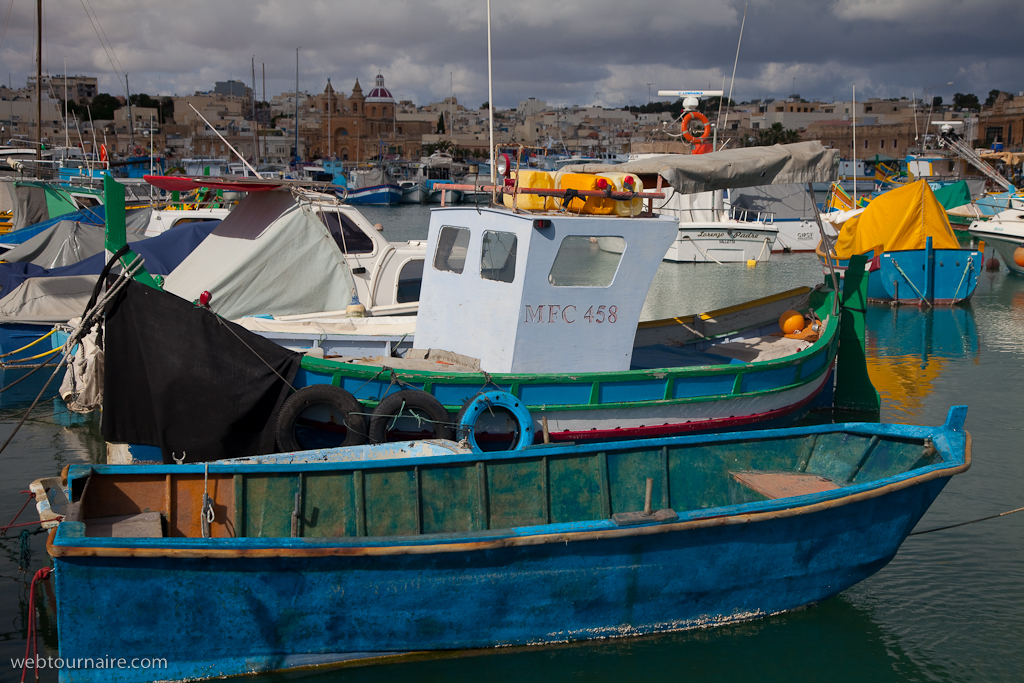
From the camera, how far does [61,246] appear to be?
1984 cm

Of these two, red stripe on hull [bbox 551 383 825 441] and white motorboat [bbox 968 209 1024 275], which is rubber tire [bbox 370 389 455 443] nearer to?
red stripe on hull [bbox 551 383 825 441]

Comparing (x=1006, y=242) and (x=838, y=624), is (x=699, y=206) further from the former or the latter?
(x=838, y=624)

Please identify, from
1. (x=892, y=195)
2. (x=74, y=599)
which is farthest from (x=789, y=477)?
(x=892, y=195)

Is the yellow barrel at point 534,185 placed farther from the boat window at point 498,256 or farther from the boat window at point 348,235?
the boat window at point 348,235

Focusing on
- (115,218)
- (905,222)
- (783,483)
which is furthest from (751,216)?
(115,218)

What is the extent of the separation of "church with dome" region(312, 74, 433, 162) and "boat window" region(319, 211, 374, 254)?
117692 millimetres

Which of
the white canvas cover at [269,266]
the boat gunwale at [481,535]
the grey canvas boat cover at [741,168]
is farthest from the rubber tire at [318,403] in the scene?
the grey canvas boat cover at [741,168]

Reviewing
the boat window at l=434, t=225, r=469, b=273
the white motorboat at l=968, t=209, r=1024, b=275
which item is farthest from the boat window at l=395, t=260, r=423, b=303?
the white motorboat at l=968, t=209, r=1024, b=275

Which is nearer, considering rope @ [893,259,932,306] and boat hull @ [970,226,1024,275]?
rope @ [893,259,932,306]

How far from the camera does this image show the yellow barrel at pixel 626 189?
30.4 ft

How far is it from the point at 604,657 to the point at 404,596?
67.7 inches

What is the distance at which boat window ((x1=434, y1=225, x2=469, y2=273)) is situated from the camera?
31.5 feet

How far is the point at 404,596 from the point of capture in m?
5.82

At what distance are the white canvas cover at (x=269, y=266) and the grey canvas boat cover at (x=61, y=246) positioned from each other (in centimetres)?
841
